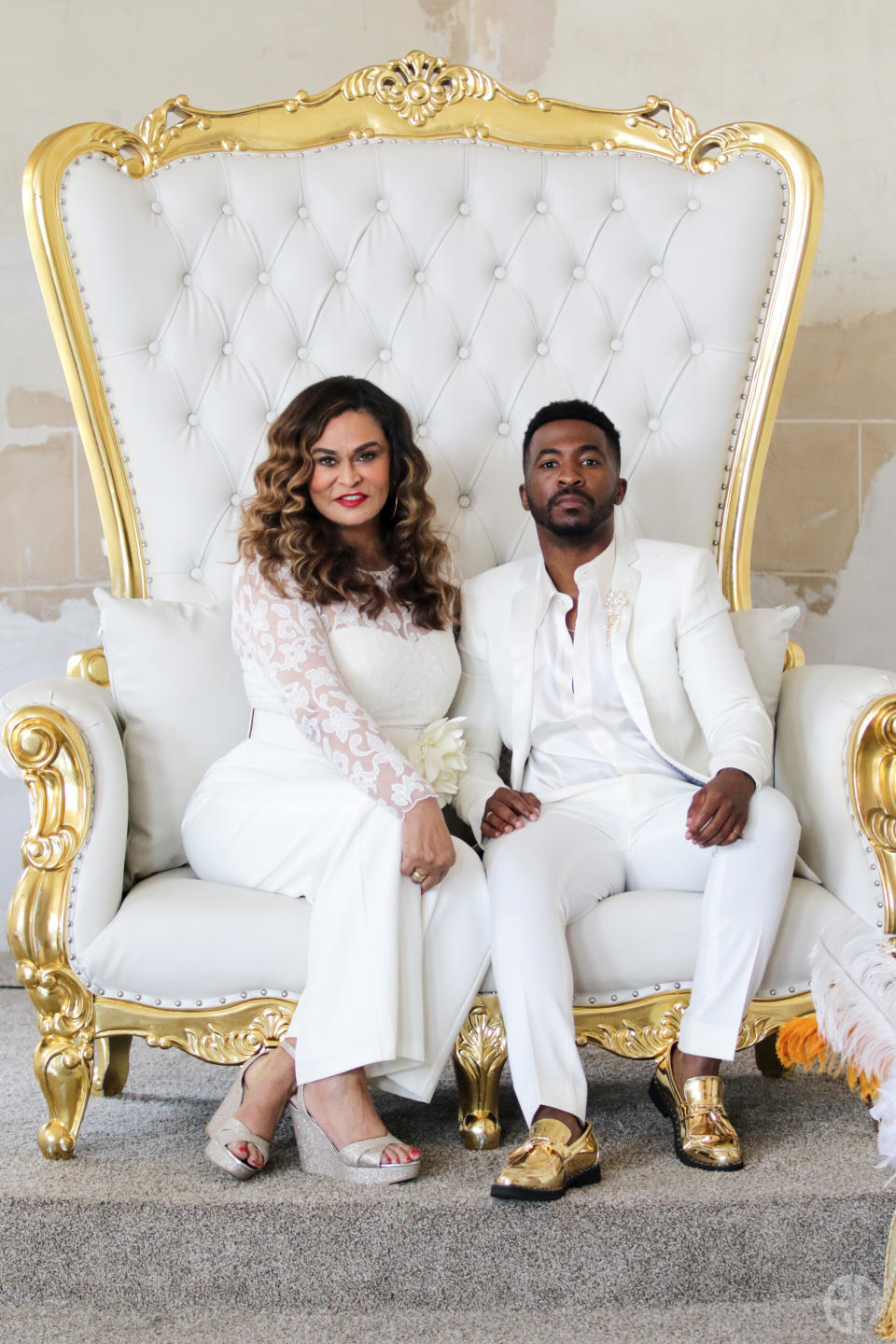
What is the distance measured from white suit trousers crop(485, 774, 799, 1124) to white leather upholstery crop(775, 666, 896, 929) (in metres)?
0.12

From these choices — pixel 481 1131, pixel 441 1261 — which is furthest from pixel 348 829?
pixel 441 1261

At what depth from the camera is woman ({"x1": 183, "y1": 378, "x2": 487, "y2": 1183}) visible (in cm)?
170

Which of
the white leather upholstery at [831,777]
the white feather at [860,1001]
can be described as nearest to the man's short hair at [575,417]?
the white leather upholstery at [831,777]

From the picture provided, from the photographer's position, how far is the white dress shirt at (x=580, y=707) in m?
2.12

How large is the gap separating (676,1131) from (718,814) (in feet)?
1.48

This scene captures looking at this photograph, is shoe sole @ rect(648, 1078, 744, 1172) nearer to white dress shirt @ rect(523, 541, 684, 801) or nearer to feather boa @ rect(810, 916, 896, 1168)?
feather boa @ rect(810, 916, 896, 1168)

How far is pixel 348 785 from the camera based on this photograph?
1871mm

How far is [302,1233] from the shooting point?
1.54m

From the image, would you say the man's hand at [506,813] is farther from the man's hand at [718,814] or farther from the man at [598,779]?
the man's hand at [718,814]

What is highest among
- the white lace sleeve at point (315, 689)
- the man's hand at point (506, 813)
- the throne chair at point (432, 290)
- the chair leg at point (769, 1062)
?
the throne chair at point (432, 290)

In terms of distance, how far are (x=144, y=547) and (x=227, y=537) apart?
0.17m

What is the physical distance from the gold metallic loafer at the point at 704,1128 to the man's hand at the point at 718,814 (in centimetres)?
34
